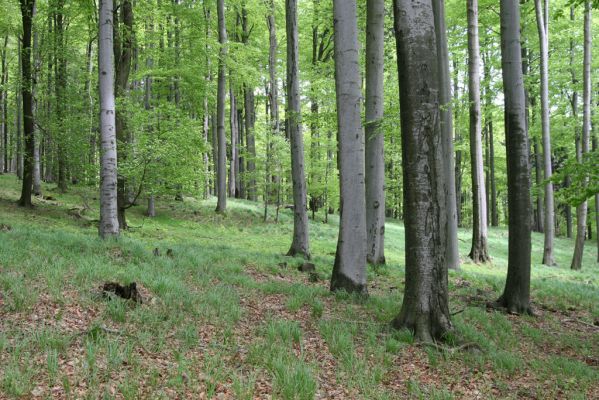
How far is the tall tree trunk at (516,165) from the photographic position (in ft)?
25.4

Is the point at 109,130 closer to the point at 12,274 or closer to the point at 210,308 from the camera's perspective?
the point at 12,274

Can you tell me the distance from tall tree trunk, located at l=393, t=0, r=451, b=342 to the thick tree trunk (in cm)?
676

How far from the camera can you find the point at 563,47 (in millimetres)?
21203

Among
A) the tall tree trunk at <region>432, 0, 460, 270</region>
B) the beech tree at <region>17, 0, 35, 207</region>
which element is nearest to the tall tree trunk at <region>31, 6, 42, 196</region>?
the beech tree at <region>17, 0, 35, 207</region>

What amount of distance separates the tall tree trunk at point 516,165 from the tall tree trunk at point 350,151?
9.13 feet

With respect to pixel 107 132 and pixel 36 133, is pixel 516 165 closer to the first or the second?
pixel 107 132

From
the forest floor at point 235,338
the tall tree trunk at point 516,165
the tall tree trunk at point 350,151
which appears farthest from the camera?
the tall tree trunk at point 516,165

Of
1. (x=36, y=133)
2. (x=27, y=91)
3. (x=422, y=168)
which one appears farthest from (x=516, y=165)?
(x=36, y=133)

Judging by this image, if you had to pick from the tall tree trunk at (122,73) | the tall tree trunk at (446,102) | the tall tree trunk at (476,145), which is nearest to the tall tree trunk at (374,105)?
the tall tree trunk at (446,102)

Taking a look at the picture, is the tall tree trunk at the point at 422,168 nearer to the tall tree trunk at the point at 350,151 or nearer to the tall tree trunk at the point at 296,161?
the tall tree trunk at the point at 350,151

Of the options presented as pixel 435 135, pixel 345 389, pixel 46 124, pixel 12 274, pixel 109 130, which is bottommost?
pixel 345 389

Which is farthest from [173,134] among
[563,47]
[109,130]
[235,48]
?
[563,47]

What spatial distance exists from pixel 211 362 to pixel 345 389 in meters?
1.28

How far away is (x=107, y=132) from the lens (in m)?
9.54
